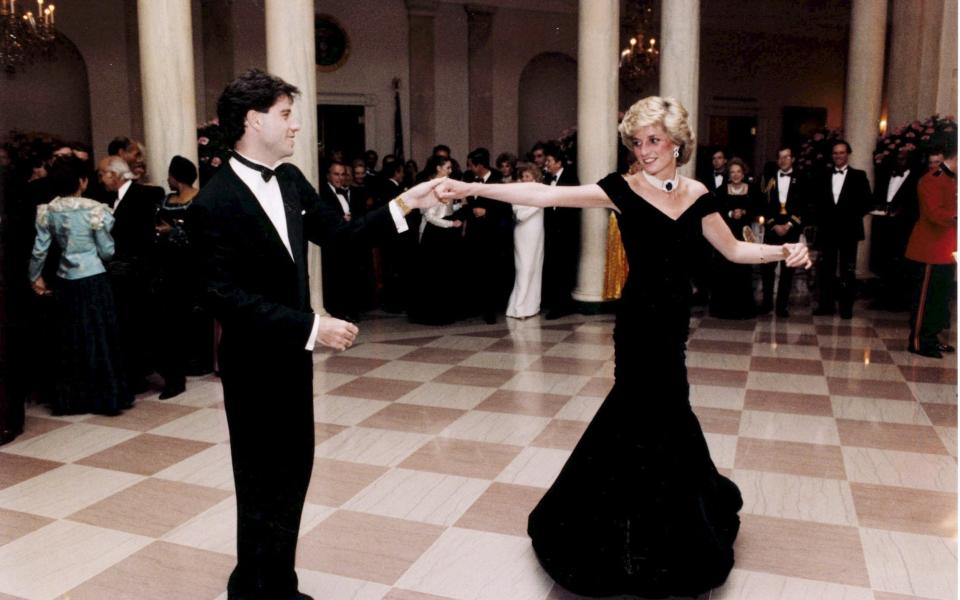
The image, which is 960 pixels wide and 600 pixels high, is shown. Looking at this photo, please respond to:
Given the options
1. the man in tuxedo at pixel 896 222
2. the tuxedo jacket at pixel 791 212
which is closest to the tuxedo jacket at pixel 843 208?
the tuxedo jacket at pixel 791 212

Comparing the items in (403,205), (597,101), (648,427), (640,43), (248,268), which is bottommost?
(648,427)

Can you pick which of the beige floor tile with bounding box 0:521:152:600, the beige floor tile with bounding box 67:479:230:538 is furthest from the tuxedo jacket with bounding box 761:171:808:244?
the beige floor tile with bounding box 0:521:152:600

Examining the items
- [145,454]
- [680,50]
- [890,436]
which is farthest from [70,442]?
[680,50]

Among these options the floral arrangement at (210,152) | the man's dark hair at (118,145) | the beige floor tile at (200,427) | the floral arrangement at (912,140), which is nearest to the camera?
the beige floor tile at (200,427)

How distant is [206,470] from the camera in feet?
14.1

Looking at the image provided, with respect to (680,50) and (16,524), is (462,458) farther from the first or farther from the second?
(680,50)

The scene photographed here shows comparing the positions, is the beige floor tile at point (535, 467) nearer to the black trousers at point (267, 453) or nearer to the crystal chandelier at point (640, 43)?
the black trousers at point (267, 453)

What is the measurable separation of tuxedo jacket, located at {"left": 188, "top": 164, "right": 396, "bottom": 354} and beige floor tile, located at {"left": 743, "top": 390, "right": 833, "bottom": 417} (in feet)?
12.1

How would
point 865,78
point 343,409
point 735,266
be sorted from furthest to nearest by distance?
point 865,78 < point 735,266 < point 343,409

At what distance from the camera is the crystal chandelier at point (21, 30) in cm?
961

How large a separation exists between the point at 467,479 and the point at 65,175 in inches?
119

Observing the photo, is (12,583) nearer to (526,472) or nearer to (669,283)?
(526,472)

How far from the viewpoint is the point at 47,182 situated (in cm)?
520

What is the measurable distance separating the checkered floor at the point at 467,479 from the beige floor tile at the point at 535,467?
16 mm
